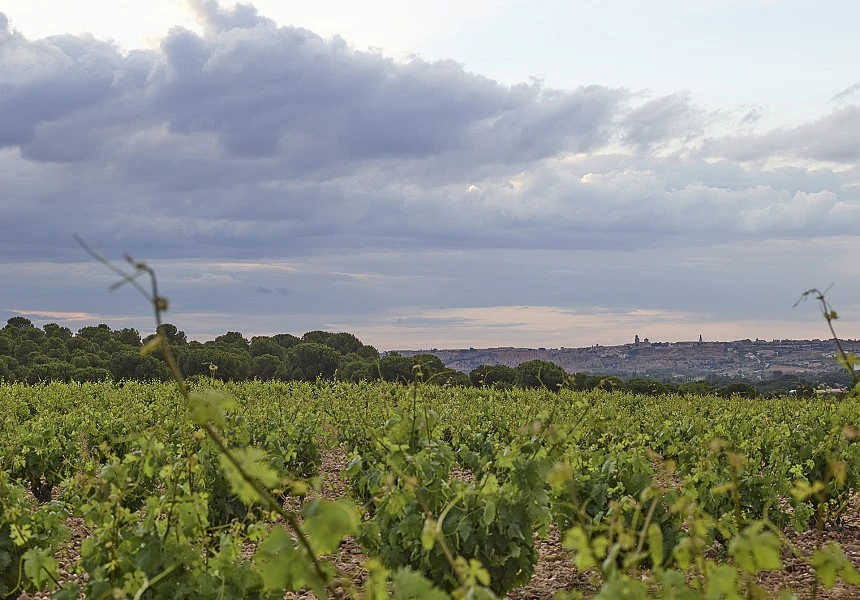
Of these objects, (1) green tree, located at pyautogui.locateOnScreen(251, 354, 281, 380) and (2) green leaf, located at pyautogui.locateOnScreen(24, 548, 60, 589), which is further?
(1) green tree, located at pyautogui.locateOnScreen(251, 354, 281, 380)

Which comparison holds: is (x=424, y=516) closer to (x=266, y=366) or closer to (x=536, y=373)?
(x=536, y=373)

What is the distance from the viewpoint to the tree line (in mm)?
32781

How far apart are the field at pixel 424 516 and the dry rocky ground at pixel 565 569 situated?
30 mm

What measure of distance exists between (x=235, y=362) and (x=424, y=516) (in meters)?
32.8

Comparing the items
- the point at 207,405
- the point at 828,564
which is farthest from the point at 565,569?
the point at 207,405

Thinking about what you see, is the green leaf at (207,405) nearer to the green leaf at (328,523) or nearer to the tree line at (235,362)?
the green leaf at (328,523)

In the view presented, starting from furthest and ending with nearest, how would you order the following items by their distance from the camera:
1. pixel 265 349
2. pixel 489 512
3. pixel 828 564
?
pixel 265 349 → pixel 489 512 → pixel 828 564

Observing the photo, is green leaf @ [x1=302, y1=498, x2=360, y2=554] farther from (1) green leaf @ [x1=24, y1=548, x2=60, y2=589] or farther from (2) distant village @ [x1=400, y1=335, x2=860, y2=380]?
(2) distant village @ [x1=400, y1=335, x2=860, y2=380]

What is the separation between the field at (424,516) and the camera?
89.0 inches

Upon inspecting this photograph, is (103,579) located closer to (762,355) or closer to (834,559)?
(834,559)

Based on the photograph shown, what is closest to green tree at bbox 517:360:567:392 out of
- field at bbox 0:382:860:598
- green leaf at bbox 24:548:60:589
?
field at bbox 0:382:860:598

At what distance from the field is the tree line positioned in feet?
62.0

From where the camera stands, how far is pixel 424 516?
4.96 m

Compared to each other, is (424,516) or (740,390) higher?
(424,516)
